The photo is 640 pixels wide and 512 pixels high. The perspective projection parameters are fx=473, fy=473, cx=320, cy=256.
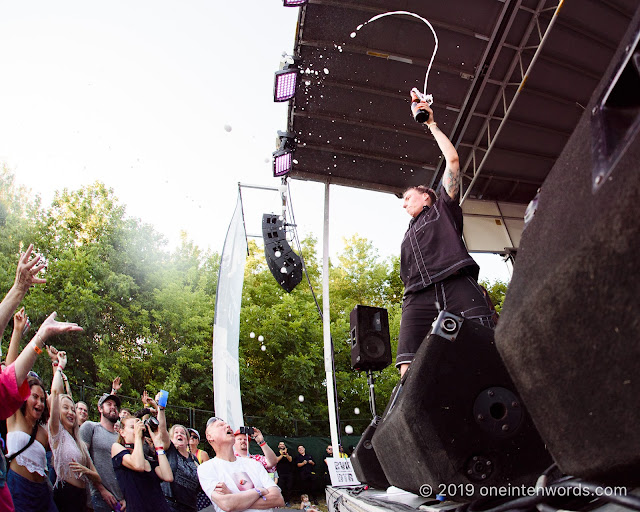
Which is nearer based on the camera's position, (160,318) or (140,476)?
(140,476)

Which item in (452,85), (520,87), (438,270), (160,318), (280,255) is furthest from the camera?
(160,318)

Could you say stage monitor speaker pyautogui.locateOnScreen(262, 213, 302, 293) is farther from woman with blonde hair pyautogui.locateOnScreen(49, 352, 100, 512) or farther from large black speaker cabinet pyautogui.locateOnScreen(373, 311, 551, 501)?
large black speaker cabinet pyautogui.locateOnScreen(373, 311, 551, 501)

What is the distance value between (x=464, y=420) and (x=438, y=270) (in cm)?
108

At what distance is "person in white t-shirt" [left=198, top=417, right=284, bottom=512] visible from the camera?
247 centimetres

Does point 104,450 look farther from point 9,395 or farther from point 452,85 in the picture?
point 452,85

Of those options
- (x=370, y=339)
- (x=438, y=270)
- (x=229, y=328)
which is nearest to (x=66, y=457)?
(x=370, y=339)

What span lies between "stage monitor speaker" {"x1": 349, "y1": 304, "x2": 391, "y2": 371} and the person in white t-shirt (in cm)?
116

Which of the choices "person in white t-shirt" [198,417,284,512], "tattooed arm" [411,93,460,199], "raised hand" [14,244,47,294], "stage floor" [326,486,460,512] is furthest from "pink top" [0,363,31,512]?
"tattooed arm" [411,93,460,199]

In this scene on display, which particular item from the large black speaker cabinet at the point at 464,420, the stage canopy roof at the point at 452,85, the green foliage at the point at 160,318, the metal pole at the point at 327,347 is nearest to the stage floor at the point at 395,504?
the large black speaker cabinet at the point at 464,420

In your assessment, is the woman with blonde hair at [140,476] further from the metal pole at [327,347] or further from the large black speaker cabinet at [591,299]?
the metal pole at [327,347]

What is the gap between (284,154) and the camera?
711 cm

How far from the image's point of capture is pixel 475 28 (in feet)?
19.8

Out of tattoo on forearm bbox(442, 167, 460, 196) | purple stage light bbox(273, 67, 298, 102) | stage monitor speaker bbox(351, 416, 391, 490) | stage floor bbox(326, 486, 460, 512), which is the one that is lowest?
stage floor bbox(326, 486, 460, 512)

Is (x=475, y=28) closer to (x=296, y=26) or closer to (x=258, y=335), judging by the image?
(x=296, y=26)
